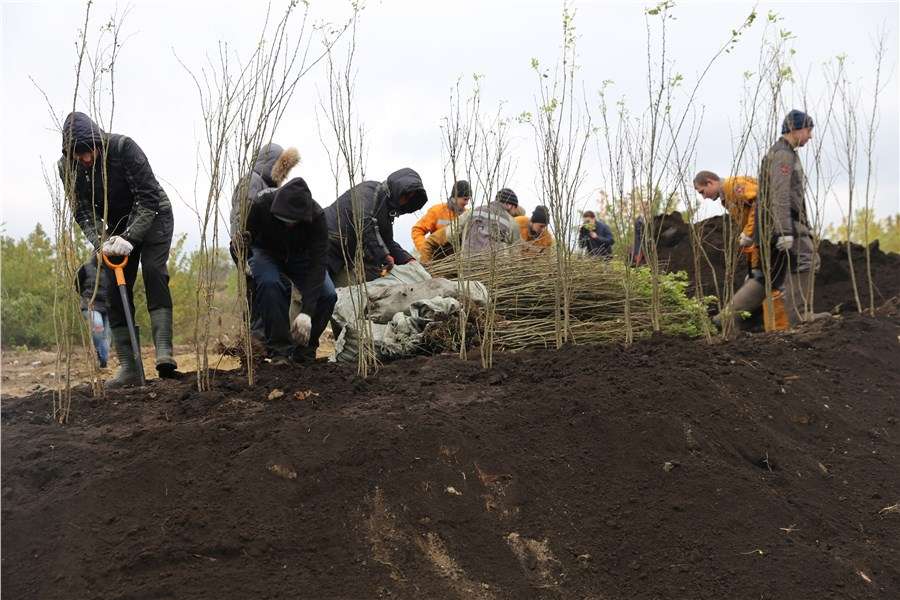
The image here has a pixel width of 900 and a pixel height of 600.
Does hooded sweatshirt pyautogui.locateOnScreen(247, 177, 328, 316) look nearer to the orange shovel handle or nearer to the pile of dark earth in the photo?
the orange shovel handle

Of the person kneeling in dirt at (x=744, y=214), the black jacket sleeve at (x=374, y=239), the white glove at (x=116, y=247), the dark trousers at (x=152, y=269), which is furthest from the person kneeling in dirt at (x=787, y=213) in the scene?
the white glove at (x=116, y=247)

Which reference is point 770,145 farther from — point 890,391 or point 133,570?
point 133,570

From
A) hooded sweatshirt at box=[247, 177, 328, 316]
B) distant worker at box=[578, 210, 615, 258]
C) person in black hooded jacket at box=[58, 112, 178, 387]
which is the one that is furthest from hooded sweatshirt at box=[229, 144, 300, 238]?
distant worker at box=[578, 210, 615, 258]

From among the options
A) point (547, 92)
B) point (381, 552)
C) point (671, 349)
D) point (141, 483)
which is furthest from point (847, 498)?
point (141, 483)

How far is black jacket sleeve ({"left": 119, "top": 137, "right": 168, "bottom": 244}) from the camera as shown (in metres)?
4.45

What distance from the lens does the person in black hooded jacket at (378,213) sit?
18.0 ft

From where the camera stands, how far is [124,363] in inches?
182

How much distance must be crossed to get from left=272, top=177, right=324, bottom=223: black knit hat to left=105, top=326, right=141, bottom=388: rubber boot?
3.21ft

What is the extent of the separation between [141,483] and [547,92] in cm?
271

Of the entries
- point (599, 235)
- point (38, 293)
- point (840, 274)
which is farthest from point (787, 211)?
point (38, 293)

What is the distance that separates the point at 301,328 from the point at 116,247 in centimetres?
100

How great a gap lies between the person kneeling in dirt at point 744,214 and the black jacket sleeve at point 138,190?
3.56 m

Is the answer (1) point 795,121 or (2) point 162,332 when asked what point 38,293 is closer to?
(2) point 162,332

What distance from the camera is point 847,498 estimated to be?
348cm
